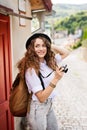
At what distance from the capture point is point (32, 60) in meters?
2.64

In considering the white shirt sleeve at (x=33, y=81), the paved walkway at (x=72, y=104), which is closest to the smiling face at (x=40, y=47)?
the white shirt sleeve at (x=33, y=81)

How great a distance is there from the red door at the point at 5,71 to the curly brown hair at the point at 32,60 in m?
0.76

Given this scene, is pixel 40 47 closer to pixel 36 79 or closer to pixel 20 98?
pixel 36 79

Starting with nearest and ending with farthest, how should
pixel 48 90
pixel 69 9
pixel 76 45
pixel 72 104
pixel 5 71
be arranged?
pixel 48 90, pixel 5 71, pixel 72 104, pixel 76 45, pixel 69 9

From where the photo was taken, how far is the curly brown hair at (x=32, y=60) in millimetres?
2605

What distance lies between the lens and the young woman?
A: 253cm

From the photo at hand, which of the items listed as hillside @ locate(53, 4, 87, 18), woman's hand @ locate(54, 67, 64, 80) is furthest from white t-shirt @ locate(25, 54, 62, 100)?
hillside @ locate(53, 4, 87, 18)

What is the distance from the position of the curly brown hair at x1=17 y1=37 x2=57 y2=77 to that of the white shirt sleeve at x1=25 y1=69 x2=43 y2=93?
0.05m

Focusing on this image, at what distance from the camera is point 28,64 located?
2.61 metres

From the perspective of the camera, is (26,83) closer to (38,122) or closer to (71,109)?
(38,122)

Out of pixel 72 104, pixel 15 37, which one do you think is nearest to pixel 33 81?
pixel 15 37

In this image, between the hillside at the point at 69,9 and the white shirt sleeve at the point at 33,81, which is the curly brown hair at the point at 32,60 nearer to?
the white shirt sleeve at the point at 33,81

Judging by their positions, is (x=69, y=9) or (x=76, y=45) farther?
(x=69, y=9)

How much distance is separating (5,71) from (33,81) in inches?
43.6
